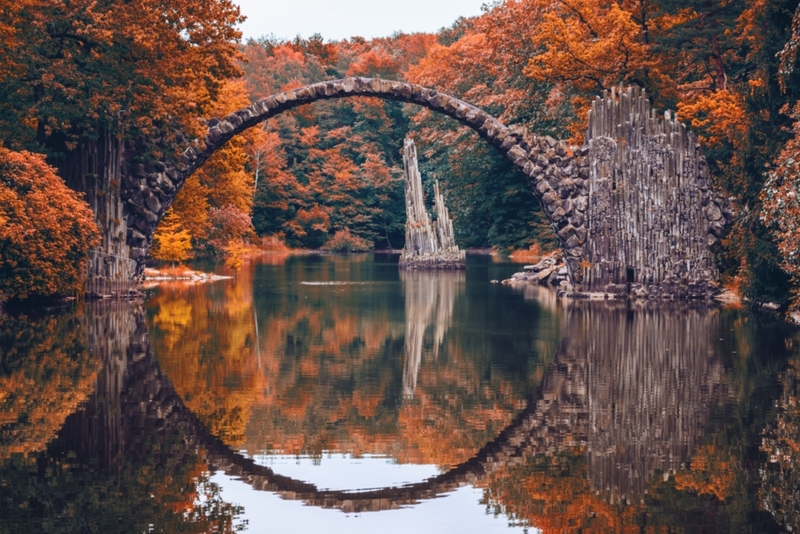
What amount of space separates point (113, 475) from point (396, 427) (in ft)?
9.50

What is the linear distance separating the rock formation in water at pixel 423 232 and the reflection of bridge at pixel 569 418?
29210 millimetres

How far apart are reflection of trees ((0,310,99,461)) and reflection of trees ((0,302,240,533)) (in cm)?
8

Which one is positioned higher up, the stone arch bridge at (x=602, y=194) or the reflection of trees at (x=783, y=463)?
the stone arch bridge at (x=602, y=194)

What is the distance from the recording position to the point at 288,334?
1867 centimetres

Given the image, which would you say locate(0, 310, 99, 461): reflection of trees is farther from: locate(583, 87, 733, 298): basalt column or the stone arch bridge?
locate(583, 87, 733, 298): basalt column

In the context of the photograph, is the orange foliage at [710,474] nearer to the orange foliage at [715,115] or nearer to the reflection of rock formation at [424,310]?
the reflection of rock formation at [424,310]

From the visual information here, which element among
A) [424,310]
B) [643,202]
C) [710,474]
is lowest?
[710,474]

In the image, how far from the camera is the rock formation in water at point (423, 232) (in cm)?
4612

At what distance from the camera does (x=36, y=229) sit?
22109 millimetres

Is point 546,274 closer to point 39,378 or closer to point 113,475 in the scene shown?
point 39,378

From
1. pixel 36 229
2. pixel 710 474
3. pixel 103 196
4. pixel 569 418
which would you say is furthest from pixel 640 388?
pixel 103 196

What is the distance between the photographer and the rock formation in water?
46125mm

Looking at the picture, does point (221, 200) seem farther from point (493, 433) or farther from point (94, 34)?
point (493, 433)

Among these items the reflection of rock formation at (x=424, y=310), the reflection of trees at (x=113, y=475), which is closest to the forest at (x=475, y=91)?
the reflection of rock formation at (x=424, y=310)
